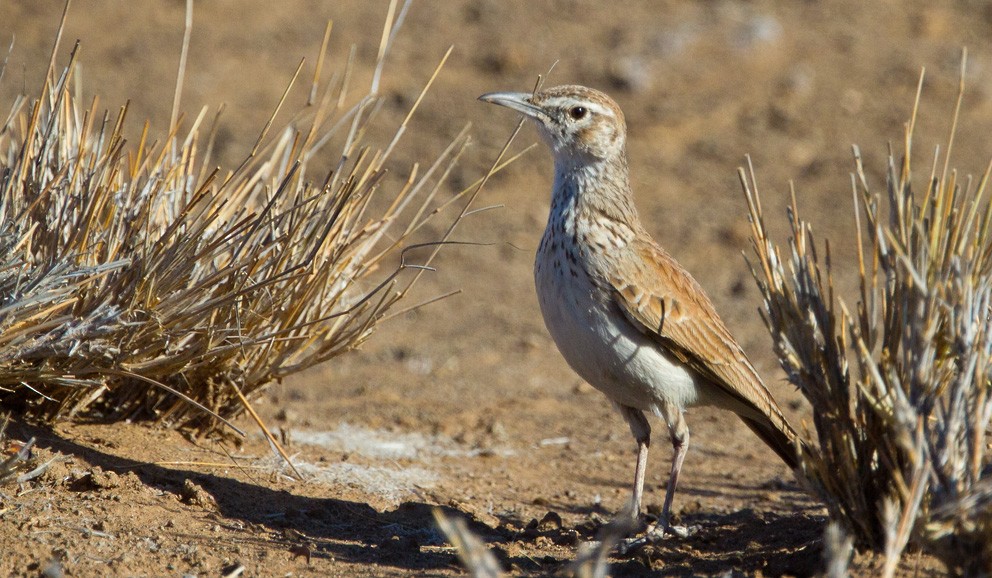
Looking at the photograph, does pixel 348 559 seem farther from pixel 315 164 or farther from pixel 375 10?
pixel 375 10

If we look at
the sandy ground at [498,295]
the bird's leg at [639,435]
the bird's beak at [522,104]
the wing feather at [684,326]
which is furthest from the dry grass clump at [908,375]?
the bird's beak at [522,104]

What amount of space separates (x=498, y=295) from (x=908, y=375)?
→ 18.0ft

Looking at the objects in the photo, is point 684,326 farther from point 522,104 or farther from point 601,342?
point 522,104

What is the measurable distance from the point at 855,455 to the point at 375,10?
10.0 meters

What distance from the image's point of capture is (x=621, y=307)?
14.8 ft

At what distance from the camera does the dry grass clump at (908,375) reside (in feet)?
10.6

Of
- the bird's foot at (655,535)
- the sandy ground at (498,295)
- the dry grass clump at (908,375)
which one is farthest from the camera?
the bird's foot at (655,535)

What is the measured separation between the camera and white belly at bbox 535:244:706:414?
14.8ft

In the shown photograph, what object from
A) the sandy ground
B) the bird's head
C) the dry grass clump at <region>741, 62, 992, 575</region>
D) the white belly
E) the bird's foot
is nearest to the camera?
the dry grass clump at <region>741, 62, 992, 575</region>

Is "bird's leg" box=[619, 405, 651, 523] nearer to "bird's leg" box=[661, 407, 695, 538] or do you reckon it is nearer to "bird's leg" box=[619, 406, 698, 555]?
"bird's leg" box=[619, 406, 698, 555]

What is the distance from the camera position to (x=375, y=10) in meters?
12.7

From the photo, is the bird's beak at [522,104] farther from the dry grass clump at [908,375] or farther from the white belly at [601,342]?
the dry grass clump at [908,375]

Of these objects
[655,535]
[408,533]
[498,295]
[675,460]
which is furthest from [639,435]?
[498,295]

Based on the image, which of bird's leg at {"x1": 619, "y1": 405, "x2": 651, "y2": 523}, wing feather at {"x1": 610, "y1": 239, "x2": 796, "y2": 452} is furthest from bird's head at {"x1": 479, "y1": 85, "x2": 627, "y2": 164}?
bird's leg at {"x1": 619, "y1": 405, "x2": 651, "y2": 523}
